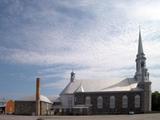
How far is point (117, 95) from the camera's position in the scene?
306 feet

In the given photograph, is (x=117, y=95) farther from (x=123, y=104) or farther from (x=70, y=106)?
(x=70, y=106)

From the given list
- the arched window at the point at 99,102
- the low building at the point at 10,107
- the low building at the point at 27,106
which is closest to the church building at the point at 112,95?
the arched window at the point at 99,102

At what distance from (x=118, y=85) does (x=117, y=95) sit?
427 centimetres

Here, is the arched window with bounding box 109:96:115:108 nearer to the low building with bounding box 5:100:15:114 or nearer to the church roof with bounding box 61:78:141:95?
the church roof with bounding box 61:78:141:95

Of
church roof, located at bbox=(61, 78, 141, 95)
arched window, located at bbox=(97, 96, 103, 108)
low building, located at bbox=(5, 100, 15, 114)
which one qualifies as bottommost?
low building, located at bbox=(5, 100, 15, 114)

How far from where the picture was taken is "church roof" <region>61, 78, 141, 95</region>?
94250mm

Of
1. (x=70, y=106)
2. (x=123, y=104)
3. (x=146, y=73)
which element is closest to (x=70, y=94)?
(x=70, y=106)

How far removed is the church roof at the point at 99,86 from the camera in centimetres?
9425

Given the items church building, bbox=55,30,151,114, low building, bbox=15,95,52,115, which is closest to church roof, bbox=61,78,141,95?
church building, bbox=55,30,151,114

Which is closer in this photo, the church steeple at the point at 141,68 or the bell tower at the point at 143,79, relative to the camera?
the bell tower at the point at 143,79

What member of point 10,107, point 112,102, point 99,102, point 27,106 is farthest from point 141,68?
point 10,107

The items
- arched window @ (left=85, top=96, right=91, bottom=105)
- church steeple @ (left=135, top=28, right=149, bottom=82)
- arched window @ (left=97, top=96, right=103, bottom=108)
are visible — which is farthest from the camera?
arched window @ (left=85, top=96, right=91, bottom=105)

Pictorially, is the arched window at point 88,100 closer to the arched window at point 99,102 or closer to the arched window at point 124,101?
the arched window at point 99,102

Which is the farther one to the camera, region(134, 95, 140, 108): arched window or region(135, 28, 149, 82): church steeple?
region(135, 28, 149, 82): church steeple
